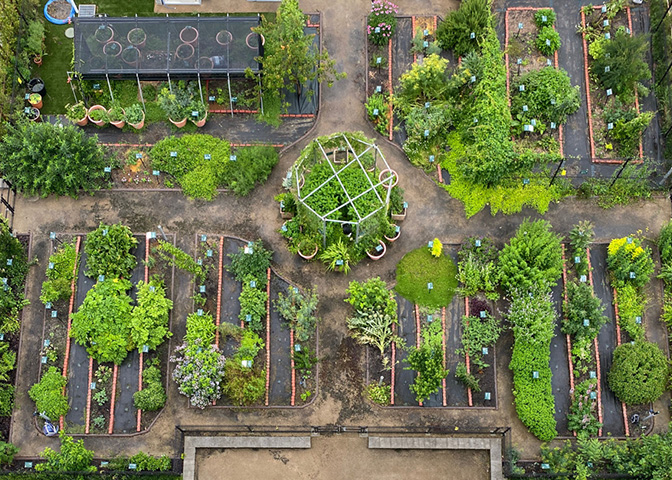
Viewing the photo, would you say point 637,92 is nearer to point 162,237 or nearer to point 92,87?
point 162,237

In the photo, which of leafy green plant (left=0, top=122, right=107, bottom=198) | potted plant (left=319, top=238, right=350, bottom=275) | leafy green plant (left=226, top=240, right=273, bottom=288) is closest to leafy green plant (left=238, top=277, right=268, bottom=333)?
leafy green plant (left=226, top=240, right=273, bottom=288)

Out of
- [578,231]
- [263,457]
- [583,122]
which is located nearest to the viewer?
[263,457]

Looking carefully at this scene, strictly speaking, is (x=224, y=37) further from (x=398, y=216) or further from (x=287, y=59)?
(x=398, y=216)

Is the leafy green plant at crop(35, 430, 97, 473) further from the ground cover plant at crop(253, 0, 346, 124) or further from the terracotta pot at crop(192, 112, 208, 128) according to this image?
the ground cover plant at crop(253, 0, 346, 124)

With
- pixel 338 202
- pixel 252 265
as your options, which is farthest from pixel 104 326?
pixel 338 202

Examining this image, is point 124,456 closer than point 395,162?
Yes

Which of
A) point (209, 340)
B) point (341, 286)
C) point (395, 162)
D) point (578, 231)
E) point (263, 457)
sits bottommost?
point (263, 457)

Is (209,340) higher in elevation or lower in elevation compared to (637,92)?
lower

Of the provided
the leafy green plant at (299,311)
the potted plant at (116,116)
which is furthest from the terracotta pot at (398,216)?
the potted plant at (116,116)

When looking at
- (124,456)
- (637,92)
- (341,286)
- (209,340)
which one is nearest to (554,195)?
(637,92)
